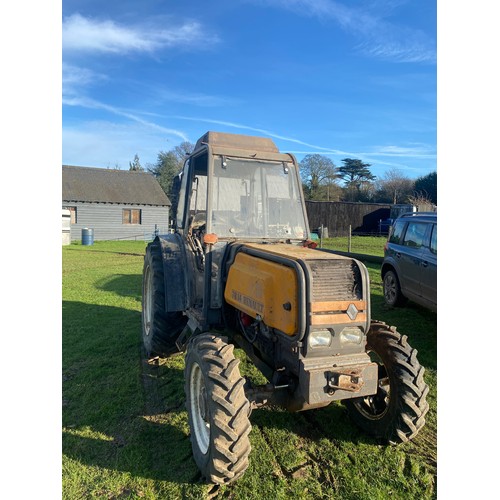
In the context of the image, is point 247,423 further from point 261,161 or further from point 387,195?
point 387,195

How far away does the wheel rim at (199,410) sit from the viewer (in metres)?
3.05

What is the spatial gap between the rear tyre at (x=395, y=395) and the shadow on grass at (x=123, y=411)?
1.55 meters

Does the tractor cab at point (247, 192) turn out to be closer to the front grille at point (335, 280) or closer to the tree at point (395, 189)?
the front grille at point (335, 280)

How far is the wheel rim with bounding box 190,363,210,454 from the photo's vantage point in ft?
10.0

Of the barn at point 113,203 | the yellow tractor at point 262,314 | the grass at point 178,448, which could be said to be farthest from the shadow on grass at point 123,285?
the barn at point 113,203

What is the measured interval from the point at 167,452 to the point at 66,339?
3.33 meters

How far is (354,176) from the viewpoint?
35.9 meters

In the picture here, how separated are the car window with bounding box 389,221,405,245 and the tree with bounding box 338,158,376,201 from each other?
2749cm

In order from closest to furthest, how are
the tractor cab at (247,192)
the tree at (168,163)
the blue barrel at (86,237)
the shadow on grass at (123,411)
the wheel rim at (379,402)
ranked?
the shadow on grass at (123,411) → the wheel rim at (379,402) → the tractor cab at (247,192) → the blue barrel at (86,237) → the tree at (168,163)

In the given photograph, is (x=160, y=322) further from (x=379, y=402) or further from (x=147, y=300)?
(x=379, y=402)

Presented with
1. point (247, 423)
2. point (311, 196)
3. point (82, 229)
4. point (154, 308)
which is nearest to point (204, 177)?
point (154, 308)

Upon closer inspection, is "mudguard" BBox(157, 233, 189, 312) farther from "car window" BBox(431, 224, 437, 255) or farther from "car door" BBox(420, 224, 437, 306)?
"car window" BBox(431, 224, 437, 255)

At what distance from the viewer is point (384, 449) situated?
333cm

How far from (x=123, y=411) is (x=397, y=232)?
601 cm
